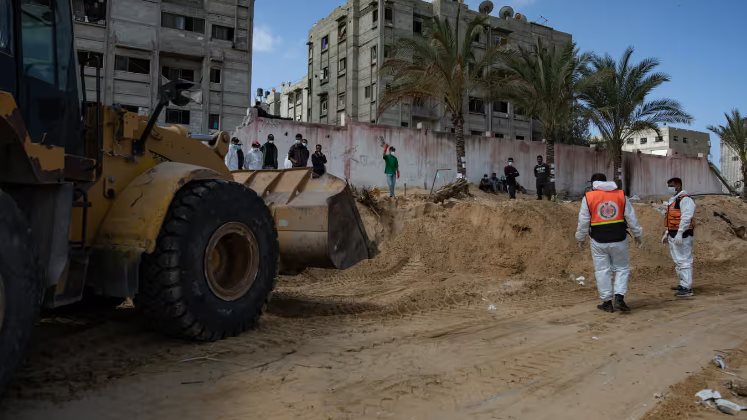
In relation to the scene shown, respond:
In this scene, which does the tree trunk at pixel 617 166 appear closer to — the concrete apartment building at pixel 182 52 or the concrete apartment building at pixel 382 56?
the concrete apartment building at pixel 382 56

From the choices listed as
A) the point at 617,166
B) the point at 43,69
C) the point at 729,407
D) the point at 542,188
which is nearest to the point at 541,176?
the point at 542,188

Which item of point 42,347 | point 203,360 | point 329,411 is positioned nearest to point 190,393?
point 203,360

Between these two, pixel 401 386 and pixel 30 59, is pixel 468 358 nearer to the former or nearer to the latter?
pixel 401 386

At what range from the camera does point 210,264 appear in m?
4.80

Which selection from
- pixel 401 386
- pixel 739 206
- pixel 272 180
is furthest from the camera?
pixel 739 206

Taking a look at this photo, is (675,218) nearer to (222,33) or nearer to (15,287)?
(15,287)

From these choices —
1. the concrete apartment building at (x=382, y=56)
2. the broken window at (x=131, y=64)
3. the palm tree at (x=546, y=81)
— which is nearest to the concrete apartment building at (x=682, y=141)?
the concrete apartment building at (x=382, y=56)

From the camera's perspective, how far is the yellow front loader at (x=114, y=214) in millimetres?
3244

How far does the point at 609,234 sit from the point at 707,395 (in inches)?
149

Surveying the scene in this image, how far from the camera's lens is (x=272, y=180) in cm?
684

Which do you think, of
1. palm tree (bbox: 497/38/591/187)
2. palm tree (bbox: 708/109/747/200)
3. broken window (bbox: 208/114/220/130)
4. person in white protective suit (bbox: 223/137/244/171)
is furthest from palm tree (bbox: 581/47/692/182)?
broken window (bbox: 208/114/220/130)

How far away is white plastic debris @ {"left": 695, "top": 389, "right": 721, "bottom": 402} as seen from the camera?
3926 mm

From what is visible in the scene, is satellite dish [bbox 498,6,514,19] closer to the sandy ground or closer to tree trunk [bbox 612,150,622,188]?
tree trunk [bbox 612,150,622,188]

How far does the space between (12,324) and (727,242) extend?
17.7 m
